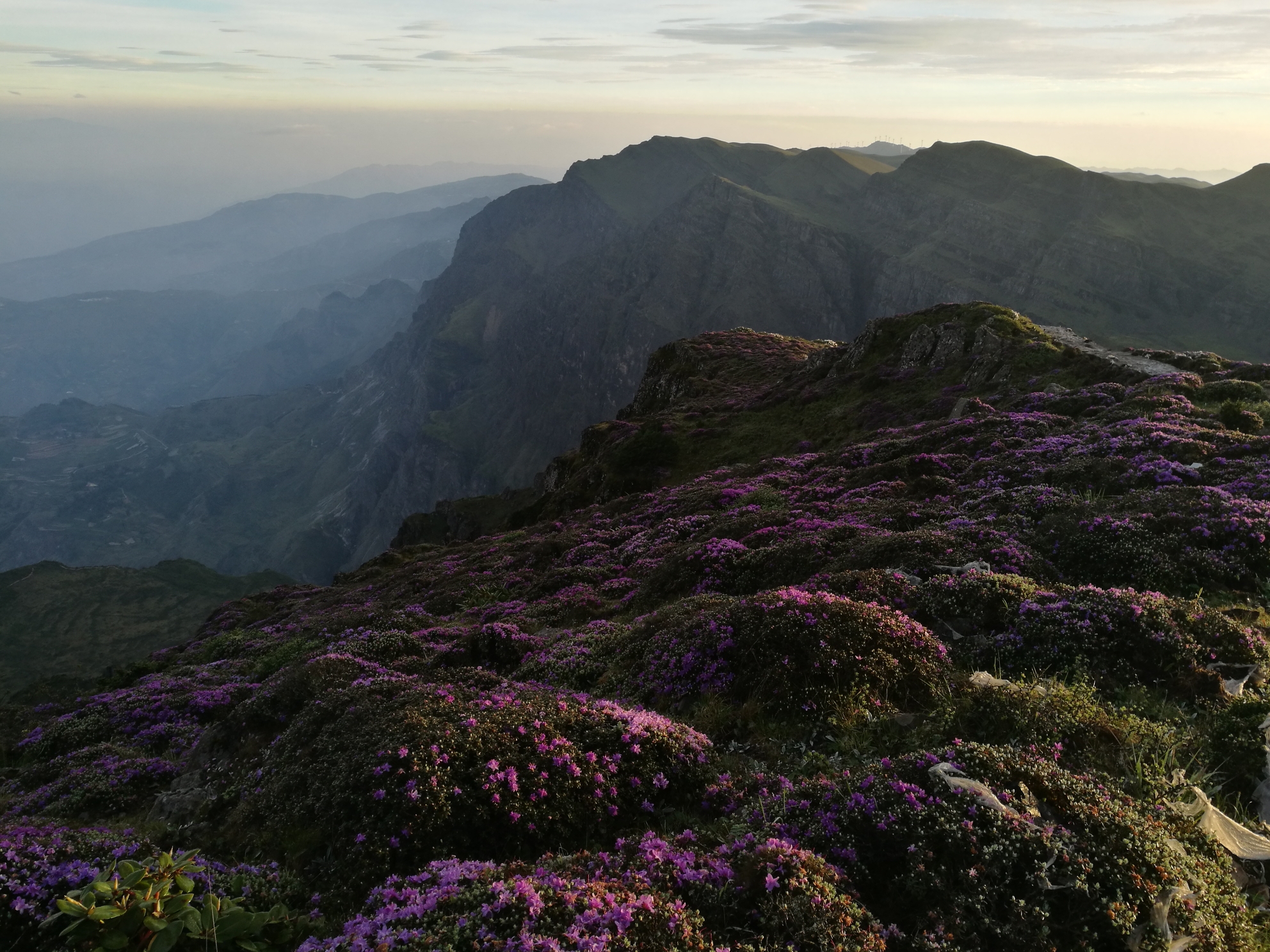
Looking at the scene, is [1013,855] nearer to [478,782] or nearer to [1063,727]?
[1063,727]

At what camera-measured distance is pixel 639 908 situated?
5395 mm

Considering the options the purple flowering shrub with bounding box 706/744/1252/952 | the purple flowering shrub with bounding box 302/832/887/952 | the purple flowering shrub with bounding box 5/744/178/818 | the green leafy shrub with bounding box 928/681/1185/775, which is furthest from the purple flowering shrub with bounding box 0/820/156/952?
the green leafy shrub with bounding box 928/681/1185/775

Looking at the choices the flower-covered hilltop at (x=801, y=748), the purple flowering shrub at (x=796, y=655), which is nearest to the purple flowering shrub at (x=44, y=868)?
the flower-covered hilltop at (x=801, y=748)

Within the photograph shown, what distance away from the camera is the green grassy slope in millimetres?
116562

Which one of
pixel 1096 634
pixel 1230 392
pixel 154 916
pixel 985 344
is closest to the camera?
pixel 154 916

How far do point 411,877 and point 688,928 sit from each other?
9.73ft

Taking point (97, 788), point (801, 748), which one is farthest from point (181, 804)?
point (801, 748)

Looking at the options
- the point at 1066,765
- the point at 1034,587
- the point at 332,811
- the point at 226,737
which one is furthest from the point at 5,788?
the point at 1034,587

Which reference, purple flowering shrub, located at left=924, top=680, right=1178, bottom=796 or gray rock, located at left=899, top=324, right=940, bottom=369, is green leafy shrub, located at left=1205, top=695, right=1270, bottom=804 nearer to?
purple flowering shrub, located at left=924, top=680, right=1178, bottom=796

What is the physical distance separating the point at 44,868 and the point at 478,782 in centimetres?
452

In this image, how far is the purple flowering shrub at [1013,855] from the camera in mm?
5156

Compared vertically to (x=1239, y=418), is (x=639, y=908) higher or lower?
lower

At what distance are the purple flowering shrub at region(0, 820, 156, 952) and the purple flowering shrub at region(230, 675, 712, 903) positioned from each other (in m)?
1.60

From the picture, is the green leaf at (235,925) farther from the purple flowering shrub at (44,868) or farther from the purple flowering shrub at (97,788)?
the purple flowering shrub at (97,788)
